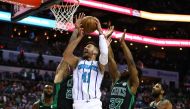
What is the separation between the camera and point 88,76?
14.3ft

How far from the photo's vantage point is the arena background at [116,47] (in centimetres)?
1881

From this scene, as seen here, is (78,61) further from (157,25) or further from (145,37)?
(157,25)

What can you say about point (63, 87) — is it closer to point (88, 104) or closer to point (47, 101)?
point (88, 104)

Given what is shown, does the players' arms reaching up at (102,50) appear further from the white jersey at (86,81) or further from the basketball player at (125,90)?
the basketball player at (125,90)

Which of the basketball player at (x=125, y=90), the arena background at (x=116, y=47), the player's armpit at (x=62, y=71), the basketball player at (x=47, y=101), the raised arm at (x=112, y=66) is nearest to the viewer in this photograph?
the player's armpit at (x=62, y=71)

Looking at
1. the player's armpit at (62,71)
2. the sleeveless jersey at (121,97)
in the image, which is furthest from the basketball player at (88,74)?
the sleeveless jersey at (121,97)

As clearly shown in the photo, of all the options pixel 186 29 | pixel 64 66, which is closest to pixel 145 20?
pixel 186 29

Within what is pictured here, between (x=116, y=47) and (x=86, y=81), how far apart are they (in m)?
24.7

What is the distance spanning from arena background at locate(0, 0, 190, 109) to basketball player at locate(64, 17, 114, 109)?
1125cm

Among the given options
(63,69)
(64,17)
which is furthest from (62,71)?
(64,17)

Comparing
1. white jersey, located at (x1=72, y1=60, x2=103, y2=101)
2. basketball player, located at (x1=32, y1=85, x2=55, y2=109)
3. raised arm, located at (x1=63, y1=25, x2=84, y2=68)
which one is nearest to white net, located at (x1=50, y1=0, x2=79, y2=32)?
basketball player, located at (x1=32, y1=85, x2=55, y2=109)

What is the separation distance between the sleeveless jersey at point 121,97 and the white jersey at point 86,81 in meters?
0.94

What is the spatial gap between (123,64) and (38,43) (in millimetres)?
5371

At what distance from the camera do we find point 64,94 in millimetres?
4988
